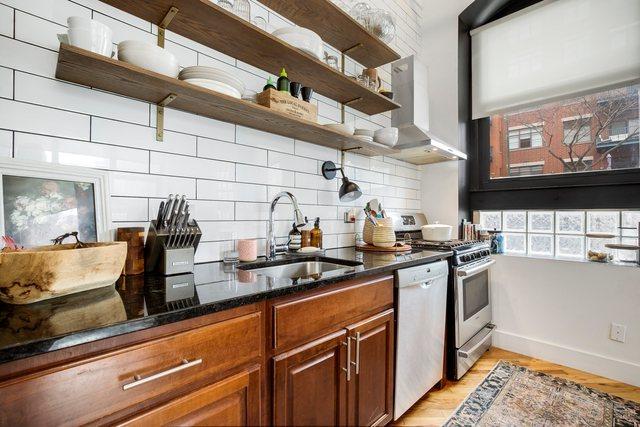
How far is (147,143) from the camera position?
1.26 metres

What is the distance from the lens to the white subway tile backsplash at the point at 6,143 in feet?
3.16

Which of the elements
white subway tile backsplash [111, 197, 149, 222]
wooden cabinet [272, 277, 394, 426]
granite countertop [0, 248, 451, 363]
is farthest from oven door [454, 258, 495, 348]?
white subway tile backsplash [111, 197, 149, 222]

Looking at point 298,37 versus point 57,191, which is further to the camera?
point 298,37

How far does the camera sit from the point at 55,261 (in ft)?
2.38

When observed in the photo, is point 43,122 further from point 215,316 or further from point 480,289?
point 480,289

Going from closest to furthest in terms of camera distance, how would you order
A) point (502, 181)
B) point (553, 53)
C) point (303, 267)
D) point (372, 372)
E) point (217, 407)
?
point (217, 407) < point (372, 372) < point (303, 267) < point (553, 53) < point (502, 181)

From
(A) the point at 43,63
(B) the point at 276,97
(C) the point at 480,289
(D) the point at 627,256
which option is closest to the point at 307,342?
(B) the point at 276,97

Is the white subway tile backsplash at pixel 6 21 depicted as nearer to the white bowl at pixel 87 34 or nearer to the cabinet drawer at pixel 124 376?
the white bowl at pixel 87 34

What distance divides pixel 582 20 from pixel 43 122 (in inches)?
130

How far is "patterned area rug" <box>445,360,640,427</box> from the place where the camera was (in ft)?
5.37

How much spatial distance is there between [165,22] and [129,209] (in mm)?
776

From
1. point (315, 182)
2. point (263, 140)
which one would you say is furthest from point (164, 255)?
point (315, 182)

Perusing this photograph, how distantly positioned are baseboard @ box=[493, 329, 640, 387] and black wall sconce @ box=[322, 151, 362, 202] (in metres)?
1.81

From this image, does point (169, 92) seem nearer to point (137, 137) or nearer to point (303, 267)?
point (137, 137)
